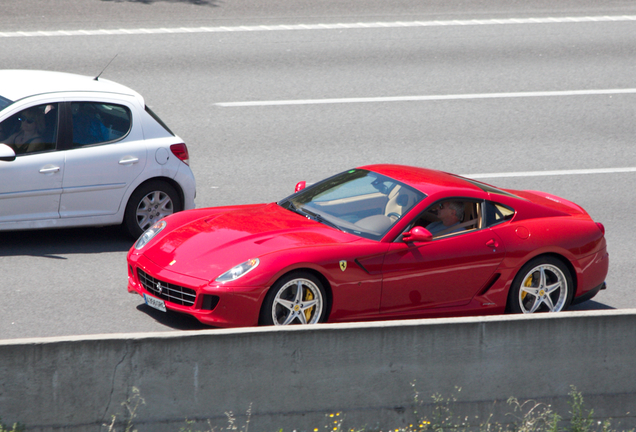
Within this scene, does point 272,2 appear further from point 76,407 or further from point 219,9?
point 76,407

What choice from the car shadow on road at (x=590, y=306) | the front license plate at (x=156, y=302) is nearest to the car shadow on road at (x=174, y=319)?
the front license plate at (x=156, y=302)

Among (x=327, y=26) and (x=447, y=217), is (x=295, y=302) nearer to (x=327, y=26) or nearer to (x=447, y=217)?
(x=447, y=217)

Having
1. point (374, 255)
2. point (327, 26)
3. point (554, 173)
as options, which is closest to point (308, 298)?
point (374, 255)

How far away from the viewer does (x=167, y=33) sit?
1587 centimetres

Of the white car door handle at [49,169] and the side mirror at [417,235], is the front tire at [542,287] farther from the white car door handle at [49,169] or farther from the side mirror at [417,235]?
the white car door handle at [49,169]

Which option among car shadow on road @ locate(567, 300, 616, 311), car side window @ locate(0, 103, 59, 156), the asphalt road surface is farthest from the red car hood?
car shadow on road @ locate(567, 300, 616, 311)

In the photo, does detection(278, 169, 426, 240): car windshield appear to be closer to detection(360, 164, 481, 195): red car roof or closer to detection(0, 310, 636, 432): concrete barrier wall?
detection(360, 164, 481, 195): red car roof

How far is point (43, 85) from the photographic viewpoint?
866cm

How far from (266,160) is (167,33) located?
5730mm

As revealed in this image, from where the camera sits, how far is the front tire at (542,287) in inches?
283

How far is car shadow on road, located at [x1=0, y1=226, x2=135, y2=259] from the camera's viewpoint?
27.8 feet

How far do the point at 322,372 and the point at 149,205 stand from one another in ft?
14.1

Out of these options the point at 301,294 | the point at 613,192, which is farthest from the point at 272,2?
the point at 301,294

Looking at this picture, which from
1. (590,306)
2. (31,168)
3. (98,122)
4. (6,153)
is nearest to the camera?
(6,153)
